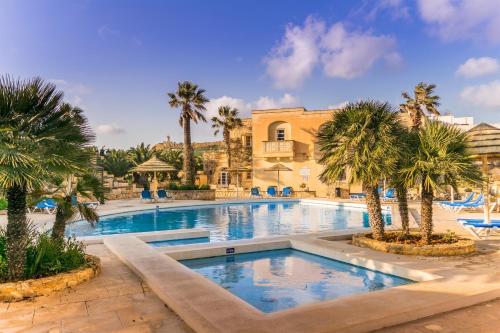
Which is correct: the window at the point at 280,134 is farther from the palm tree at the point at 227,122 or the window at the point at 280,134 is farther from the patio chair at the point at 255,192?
the patio chair at the point at 255,192

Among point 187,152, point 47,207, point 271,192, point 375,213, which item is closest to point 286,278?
point 375,213

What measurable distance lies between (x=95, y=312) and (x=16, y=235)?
6.03ft

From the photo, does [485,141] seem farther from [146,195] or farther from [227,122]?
[227,122]

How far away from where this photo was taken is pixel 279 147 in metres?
32.4

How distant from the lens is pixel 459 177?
794 centimetres

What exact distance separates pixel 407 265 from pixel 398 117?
3.59m

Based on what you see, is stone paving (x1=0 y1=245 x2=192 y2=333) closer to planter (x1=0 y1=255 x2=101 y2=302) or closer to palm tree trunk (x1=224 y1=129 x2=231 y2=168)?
planter (x1=0 y1=255 x2=101 y2=302)

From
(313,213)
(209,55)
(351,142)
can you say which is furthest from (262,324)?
(209,55)

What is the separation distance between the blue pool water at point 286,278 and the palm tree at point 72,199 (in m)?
2.55

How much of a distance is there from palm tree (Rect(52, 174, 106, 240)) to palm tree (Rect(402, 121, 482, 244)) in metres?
6.24

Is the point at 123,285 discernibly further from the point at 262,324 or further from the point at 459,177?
the point at 459,177

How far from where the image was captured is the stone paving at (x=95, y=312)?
409 cm

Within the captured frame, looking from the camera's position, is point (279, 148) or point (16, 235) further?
point (279, 148)

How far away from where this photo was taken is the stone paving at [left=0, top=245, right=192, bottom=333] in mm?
4086
